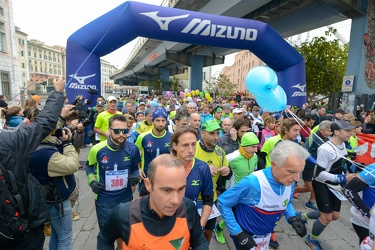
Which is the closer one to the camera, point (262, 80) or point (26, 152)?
point (26, 152)

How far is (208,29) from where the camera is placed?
28.0 feet

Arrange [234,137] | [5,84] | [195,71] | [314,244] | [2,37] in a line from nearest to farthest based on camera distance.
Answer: [314,244], [234,137], [2,37], [5,84], [195,71]

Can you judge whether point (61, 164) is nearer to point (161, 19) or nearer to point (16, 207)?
point (16, 207)

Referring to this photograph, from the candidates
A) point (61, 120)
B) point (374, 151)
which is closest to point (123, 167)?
point (61, 120)

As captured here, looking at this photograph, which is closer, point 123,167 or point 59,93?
point 59,93

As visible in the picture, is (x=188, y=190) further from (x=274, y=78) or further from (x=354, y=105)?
(x=354, y=105)

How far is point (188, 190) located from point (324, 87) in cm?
1993

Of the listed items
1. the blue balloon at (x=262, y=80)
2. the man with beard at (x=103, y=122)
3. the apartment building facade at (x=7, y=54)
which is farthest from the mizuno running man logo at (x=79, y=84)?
the apartment building facade at (x=7, y=54)

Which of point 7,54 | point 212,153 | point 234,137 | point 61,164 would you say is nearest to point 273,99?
→ point 234,137

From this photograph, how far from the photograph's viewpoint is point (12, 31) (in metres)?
18.9

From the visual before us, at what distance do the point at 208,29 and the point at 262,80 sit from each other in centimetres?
525

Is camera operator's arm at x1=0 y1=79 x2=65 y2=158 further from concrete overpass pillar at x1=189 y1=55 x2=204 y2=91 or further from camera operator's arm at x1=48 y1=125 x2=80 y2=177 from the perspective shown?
concrete overpass pillar at x1=189 y1=55 x2=204 y2=91

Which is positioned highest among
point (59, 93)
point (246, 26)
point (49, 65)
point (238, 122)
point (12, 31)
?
point (49, 65)

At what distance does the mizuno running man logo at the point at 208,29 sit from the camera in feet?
26.3
